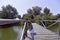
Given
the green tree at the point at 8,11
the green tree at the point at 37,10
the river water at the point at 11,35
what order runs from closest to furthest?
the river water at the point at 11,35 → the green tree at the point at 37,10 → the green tree at the point at 8,11

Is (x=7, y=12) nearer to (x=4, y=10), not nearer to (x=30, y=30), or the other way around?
(x=4, y=10)

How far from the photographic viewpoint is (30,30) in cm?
341

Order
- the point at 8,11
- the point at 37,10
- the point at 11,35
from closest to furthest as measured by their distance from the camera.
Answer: the point at 11,35 → the point at 37,10 → the point at 8,11

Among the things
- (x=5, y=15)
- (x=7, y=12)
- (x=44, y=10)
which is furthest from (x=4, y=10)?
(x=44, y=10)

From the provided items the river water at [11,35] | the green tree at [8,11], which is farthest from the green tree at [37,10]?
the river water at [11,35]

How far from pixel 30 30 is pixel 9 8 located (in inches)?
1225

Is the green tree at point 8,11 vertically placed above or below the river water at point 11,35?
above

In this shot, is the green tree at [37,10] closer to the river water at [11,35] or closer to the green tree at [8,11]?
the green tree at [8,11]

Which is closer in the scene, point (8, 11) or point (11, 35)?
point (11, 35)

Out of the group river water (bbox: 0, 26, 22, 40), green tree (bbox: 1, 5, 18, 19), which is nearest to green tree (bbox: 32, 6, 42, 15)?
green tree (bbox: 1, 5, 18, 19)

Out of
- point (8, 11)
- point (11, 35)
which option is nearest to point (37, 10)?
point (8, 11)

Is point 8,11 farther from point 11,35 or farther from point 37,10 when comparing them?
point 11,35

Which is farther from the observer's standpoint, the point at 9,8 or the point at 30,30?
the point at 9,8

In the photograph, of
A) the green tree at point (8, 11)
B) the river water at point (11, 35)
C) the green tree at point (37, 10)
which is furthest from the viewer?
the green tree at point (8, 11)
